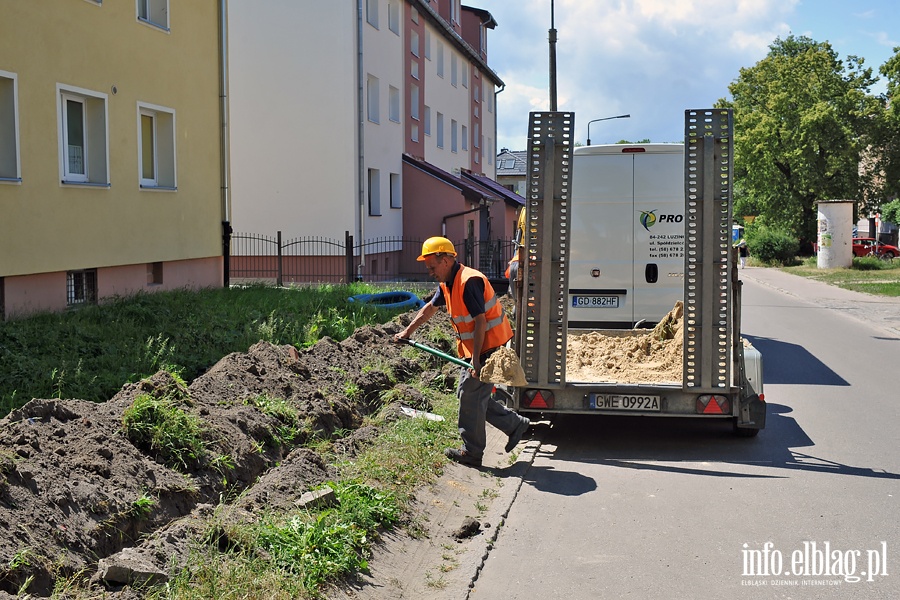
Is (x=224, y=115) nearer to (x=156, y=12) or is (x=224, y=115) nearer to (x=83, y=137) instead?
(x=156, y=12)

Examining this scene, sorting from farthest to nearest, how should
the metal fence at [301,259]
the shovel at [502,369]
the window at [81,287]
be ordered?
the metal fence at [301,259] → the window at [81,287] → the shovel at [502,369]

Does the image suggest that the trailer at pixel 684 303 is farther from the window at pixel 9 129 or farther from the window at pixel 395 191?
the window at pixel 395 191

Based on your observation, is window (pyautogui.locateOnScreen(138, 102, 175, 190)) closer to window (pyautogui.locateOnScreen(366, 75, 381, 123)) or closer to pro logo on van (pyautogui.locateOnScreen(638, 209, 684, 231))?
pro logo on van (pyautogui.locateOnScreen(638, 209, 684, 231))

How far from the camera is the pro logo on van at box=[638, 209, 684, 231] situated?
10.7 meters

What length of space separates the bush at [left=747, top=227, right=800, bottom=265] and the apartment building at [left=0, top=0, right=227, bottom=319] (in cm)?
3488

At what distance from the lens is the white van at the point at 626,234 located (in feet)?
34.9

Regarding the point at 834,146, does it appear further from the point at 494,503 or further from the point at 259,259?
the point at 494,503

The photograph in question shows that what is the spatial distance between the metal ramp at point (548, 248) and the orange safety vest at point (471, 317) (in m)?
0.60

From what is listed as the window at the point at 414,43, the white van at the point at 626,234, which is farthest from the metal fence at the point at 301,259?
the white van at the point at 626,234

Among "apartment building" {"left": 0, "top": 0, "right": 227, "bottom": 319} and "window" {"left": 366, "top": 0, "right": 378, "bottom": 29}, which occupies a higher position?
"window" {"left": 366, "top": 0, "right": 378, "bottom": 29}

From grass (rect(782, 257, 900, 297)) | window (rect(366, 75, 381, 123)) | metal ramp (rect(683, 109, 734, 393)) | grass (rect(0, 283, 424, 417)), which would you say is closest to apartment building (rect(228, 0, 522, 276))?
window (rect(366, 75, 381, 123))

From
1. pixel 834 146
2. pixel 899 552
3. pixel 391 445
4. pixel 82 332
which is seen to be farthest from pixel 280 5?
pixel 834 146

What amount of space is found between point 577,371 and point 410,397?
63.4 inches

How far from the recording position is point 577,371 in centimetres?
903
